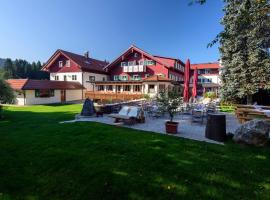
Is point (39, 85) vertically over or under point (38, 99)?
over

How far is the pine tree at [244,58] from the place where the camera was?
1485 cm

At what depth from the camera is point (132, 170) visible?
4.60 m

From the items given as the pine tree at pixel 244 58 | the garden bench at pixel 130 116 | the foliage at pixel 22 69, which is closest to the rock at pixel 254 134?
the garden bench at pixel 130 116

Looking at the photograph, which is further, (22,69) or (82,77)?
(22,69)

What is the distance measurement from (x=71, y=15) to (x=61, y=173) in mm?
18705

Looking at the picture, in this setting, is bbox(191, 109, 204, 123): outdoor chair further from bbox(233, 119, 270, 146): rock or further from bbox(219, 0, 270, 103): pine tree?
bbox(219, 0, 270, 103): pine tree

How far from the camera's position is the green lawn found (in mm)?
3789

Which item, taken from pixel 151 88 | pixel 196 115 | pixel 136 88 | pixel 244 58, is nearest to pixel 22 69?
pixel 136 88

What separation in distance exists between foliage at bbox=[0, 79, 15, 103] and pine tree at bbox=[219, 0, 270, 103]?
57.5 ft

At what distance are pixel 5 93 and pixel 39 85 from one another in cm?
1272

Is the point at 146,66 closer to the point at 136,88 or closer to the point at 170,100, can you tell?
the point at 136,88

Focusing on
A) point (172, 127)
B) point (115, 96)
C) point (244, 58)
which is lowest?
point (172, 127)

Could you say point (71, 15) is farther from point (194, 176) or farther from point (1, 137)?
point (194, 176)

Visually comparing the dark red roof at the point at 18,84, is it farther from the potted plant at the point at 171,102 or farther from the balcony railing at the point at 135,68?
the potted plant at the point at 171,102
